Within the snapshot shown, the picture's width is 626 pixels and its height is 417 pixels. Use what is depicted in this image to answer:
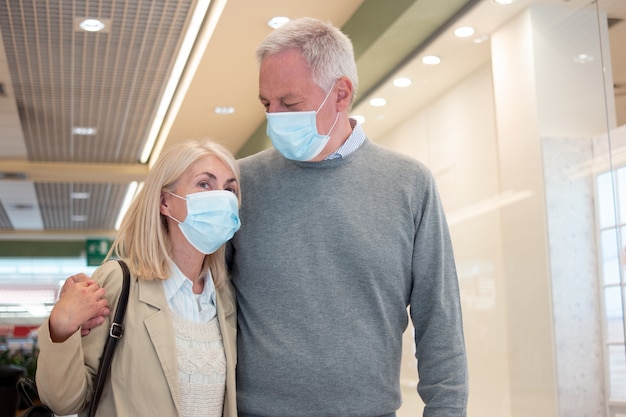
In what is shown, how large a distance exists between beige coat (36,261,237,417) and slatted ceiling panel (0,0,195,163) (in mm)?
3883

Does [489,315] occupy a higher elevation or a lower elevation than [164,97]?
lower

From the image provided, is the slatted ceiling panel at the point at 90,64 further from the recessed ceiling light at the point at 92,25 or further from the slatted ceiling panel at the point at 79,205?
the slatted ceiling panel at the point at 79,205

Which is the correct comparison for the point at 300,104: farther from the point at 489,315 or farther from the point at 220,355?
the point at 489,315

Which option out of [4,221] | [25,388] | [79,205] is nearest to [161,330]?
[25,388]

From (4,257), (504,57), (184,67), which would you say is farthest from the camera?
(4,257)

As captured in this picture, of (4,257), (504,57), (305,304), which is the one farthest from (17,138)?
(4,257)

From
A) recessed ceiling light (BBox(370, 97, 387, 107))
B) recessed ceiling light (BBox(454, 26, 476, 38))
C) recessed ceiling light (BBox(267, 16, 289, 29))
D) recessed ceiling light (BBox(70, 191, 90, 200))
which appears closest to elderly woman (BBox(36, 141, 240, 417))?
recessed ceiling light (BBox(454, 26, 476, 38))

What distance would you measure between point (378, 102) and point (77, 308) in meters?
3.59

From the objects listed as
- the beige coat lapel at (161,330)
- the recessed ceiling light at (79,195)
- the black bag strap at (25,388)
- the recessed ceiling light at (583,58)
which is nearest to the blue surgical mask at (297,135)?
the beige coat lapel at (161,330)

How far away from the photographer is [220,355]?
2.03 meters

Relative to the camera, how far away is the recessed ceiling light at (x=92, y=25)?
5722 millimetres

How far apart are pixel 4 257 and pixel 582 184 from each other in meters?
15.1

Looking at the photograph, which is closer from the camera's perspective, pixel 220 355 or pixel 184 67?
pixel 220 355

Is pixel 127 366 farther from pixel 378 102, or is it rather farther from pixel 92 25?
pixel 92 25
